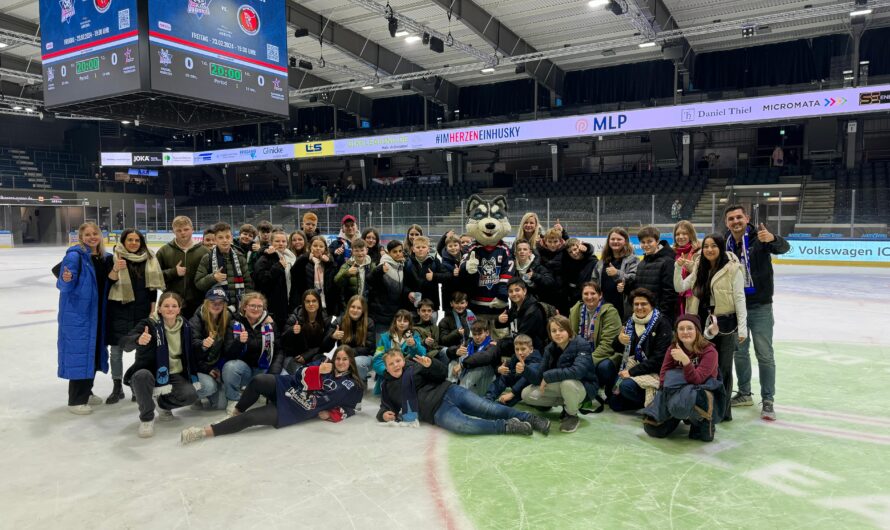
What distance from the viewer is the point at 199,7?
8.16 metres

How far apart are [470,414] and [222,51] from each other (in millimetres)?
6850

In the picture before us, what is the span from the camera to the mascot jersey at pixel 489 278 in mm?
5449

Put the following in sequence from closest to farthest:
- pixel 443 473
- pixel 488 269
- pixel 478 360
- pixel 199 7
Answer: pixel 443 473, pixel 478 360, pixel 488 269, pixel 199 7

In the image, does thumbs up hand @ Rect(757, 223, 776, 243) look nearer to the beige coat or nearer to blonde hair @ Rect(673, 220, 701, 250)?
the beige coat

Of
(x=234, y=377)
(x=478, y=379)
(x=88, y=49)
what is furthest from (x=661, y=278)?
(x=88, y=49)

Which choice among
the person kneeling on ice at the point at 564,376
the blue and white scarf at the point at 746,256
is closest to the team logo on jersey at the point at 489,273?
the person kneeling on ice at the point at 564,376

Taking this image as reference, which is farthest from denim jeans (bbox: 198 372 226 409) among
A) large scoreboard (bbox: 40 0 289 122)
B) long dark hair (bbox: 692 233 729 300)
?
large scoreboard (bbox: 40 0 289 122)

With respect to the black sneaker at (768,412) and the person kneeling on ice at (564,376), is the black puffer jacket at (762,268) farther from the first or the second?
the person kneeling on ice at (564,376)

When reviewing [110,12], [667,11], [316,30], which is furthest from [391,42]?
[110,12]

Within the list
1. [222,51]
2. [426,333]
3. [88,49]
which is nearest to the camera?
[426,333]

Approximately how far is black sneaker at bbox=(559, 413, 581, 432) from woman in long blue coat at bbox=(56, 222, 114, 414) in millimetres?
3767

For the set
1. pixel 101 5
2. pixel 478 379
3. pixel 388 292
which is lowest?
pixel 478 379

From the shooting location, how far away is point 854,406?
4.90 metres

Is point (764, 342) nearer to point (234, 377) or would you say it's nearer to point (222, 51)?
point (234, 377)
